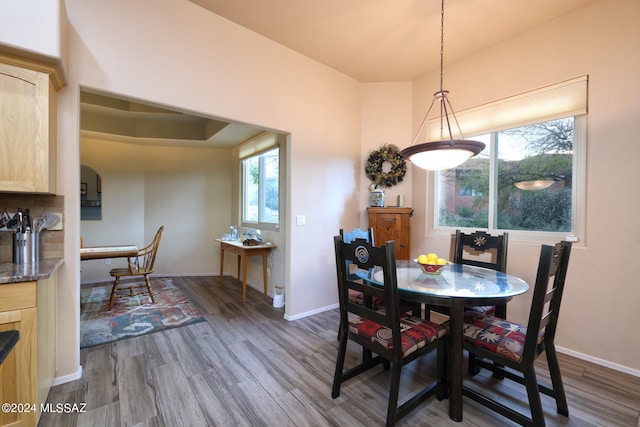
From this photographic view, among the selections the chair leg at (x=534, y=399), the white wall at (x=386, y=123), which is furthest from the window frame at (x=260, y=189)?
the chair leg at (x=534, y=399)

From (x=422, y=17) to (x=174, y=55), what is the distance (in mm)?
2261

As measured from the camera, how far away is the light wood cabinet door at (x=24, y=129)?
5.45 feet

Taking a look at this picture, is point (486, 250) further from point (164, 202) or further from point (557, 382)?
point (164, 202)

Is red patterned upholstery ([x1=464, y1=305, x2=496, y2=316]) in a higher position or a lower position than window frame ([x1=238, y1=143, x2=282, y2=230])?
lower

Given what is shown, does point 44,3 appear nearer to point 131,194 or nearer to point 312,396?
point 312,396

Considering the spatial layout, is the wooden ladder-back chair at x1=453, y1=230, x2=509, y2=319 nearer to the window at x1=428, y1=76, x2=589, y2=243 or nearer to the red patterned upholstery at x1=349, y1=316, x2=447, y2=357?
the window at x1=428, y1=76, x2=589, y2=243

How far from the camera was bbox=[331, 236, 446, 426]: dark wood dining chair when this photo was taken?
1588 mm

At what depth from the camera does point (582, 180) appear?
2451 mm

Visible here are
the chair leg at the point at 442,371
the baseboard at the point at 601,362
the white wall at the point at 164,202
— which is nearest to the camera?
the chair leg at the point at 442,371

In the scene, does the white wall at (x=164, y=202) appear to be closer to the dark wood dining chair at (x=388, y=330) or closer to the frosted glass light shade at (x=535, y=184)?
the dark wood dining chair at (x=388, y=330)

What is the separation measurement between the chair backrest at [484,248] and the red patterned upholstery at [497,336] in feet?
2.18

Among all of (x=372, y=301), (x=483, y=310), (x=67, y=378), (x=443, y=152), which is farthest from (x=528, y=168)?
(x=67, y=378)

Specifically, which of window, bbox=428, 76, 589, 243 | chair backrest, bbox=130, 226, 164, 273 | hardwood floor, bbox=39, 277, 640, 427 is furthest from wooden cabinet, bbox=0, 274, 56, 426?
window, bbox=428, 76, 589, 243

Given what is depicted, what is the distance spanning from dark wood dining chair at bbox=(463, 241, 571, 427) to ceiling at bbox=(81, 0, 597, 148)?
7.20 feet
